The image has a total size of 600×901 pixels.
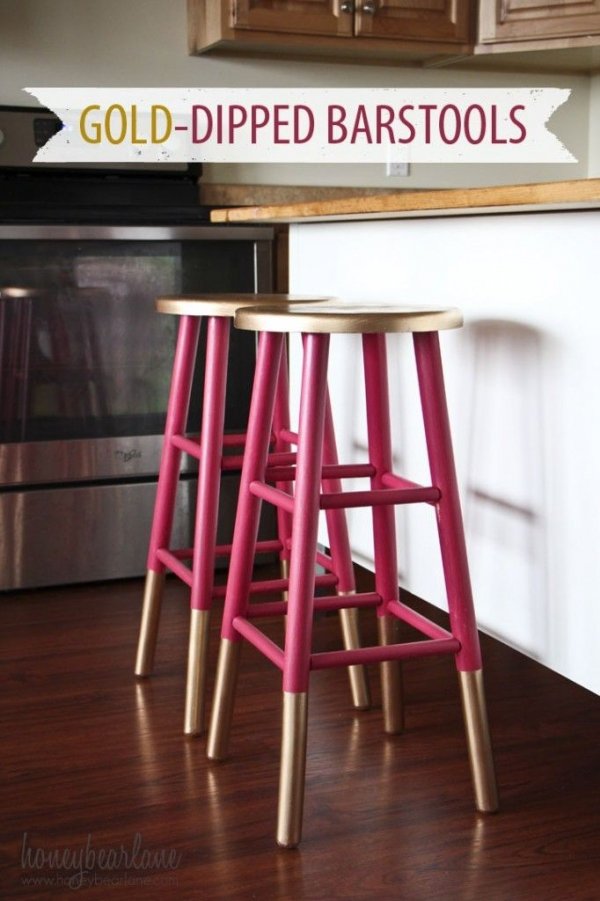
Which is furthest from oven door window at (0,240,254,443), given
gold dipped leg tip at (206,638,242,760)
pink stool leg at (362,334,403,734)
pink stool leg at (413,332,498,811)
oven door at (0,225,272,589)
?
pink stool leg at (413,332,498,811)

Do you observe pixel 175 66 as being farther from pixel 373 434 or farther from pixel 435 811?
pixel 435 811

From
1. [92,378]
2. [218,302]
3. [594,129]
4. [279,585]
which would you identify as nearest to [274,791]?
[279,585]

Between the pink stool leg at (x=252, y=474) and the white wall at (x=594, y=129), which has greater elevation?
the white wall at (x=594, y=129)

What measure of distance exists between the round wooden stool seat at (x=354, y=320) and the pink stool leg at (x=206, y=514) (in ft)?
1.05

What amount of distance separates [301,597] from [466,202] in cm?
56

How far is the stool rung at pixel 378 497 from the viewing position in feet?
5.15

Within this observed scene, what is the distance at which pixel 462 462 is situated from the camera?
1.85 meters

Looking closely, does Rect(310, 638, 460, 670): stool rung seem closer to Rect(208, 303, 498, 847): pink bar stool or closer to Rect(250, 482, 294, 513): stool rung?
Rect(208, 303, 498, 847): pink bar stool

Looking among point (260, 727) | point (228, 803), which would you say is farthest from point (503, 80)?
point (228, 803)

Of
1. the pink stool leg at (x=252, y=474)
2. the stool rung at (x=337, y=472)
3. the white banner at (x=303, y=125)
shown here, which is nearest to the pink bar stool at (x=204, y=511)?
the stool rung at (x=337, y=472)

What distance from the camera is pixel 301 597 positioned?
5.09 ft

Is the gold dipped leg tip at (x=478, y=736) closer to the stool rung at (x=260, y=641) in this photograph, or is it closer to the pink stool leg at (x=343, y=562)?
the stool rung at (x=260, y=641)

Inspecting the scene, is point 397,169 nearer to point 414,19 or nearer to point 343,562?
point 414,19

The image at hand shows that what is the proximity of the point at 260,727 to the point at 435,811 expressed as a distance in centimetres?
40
